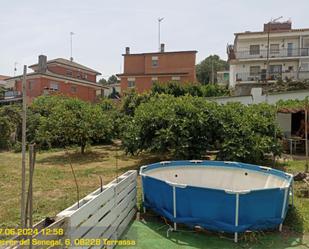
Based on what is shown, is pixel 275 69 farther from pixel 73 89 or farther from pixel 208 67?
pixel 73 89

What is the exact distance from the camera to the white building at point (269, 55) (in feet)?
111

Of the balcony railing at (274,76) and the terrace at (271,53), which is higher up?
the terrace at (271,53)

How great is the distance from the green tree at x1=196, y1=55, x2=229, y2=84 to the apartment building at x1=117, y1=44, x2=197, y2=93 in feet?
46.3

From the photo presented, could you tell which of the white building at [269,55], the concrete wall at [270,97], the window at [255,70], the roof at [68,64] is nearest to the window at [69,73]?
the roof at [68,64]

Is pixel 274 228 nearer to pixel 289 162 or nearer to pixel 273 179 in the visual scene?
pixel 273 179

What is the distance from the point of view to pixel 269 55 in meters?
34.6

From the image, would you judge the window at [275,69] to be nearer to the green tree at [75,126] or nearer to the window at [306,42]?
the window at [306,42]

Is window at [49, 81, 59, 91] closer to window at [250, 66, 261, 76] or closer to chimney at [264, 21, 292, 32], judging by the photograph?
window at [250, 66, 261, 76]

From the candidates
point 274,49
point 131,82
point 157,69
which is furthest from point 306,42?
point 131,82

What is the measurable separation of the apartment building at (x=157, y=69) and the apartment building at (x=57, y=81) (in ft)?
15.2

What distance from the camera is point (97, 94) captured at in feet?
139

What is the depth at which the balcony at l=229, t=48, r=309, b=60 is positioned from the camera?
3397 cm

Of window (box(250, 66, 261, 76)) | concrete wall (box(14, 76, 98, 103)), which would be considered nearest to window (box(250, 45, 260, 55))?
window (box(250, 66, 261, 76))

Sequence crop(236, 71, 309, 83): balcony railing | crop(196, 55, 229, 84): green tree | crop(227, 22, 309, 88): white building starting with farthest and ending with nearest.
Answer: crop(196, 55, 229, 84): green tree < crop(227, 22, 309, 88): white building < crop(236, 71, 309, 83): balcony railing
